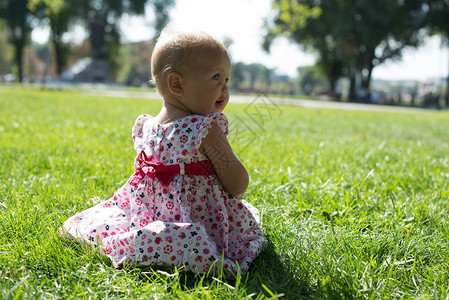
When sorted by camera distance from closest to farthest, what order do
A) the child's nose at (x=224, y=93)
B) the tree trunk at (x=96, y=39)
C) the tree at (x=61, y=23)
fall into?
1. the child's nose at (x=224, y=93)
2. the tree trunk at (x=96, y=39)
3. the tree at (x=61, y=23)

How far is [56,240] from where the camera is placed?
175cm

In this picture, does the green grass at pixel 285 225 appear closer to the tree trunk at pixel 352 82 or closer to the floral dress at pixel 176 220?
the floral dress at pixel 176 220

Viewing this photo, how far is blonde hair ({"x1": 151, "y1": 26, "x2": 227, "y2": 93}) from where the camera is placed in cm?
172

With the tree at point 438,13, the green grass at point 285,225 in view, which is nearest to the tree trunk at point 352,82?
the tree at point 438,13

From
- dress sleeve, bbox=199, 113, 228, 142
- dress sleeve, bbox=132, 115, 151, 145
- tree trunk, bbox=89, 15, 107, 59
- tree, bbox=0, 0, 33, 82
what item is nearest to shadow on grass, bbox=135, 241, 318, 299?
dress sleeve, bbox=199, 113, 228, 142

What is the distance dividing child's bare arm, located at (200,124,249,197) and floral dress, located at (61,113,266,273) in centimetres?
4

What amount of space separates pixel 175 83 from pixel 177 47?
0.53ft

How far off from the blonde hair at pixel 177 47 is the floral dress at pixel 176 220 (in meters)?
0.24

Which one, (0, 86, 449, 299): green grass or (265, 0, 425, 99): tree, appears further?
(265, 0, 425, 99): tree

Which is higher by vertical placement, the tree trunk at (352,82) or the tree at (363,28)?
the tree at (363,28)

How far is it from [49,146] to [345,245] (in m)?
3.20

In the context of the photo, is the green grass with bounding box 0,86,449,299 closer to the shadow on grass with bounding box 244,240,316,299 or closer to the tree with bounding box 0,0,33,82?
the shadow on grass with bounding box 244,240,316,299

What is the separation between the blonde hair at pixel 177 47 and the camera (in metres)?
1.72

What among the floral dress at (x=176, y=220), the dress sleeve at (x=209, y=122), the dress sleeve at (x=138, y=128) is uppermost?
the dress sleeve at (x=209, y=122)
